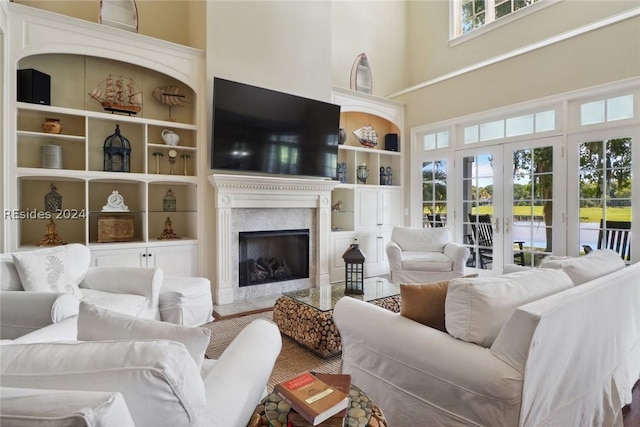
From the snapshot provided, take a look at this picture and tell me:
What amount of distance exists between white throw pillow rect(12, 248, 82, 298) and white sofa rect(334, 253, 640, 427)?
6.33 ft

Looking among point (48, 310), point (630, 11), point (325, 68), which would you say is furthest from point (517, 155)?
point (48, 310)

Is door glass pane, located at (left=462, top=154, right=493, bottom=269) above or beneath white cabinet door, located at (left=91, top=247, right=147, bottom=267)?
above

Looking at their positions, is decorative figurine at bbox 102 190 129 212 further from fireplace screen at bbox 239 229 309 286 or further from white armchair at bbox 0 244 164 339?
fireplace screen at bbox 239 229 309 286

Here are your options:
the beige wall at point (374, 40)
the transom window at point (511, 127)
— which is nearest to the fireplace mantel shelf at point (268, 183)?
the beige wall at point (374, 40)

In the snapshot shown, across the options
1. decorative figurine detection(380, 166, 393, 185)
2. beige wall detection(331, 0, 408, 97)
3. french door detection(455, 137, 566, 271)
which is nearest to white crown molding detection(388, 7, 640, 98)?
beige wall detection(331, 0, 408, 97)

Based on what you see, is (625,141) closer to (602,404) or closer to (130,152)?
(602,404)

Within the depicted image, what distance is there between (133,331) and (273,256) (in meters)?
3.47

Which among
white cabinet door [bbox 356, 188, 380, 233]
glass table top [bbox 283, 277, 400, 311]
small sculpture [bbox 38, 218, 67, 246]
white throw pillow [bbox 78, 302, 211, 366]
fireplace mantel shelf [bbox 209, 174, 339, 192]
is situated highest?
fireplace mantel shelf [bbox 209, 174, 339, 192]

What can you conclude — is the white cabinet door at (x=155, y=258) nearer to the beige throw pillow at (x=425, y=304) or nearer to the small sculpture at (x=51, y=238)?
the small sculpture at (x=51, y=238)

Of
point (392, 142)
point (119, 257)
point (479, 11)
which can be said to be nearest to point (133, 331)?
point (119, 257)

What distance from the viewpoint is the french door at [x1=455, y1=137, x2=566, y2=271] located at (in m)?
4.22

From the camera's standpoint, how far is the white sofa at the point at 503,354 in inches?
50.1

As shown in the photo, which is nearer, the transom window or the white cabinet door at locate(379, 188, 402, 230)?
the transom window

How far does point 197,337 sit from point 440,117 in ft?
17.6
